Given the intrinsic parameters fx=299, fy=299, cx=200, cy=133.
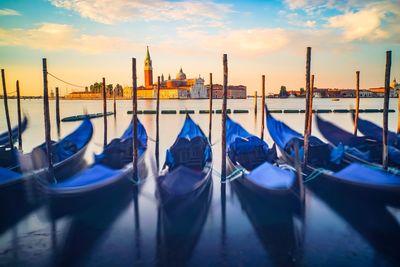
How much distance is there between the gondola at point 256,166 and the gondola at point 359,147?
233 cm

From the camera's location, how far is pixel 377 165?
916cm

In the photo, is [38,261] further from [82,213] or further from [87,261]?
[82,213]

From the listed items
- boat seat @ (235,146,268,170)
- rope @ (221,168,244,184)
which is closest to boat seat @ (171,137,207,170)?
rope @ (221,168,244,184)

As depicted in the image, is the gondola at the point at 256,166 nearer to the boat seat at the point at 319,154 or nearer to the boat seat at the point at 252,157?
the boat seat at the point at 252,157

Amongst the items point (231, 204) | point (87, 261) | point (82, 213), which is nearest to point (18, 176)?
point (82, 213)

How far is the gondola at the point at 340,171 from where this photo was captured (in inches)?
264

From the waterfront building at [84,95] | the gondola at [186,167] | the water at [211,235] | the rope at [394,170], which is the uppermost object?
the waterfront building at [84,95]

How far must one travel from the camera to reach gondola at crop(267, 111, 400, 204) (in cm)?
670

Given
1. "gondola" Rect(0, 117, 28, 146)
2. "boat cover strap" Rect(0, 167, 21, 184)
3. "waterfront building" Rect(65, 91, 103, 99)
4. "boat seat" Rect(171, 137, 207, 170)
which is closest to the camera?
"boat cover strap" Rect(0, 167, 21, 184)

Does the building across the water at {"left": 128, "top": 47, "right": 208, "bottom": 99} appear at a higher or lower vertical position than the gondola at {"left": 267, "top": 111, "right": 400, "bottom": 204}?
higher

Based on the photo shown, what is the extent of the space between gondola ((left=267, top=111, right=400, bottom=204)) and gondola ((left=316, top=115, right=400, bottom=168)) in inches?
14.5

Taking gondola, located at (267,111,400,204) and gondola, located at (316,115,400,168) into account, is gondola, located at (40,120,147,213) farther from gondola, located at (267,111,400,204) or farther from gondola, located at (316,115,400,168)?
gondola, located at (316,115,400,168)

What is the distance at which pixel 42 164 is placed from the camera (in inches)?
386

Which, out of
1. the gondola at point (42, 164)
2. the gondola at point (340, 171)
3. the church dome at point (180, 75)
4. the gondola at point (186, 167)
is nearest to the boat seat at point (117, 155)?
the gondola at point (42, 164)
